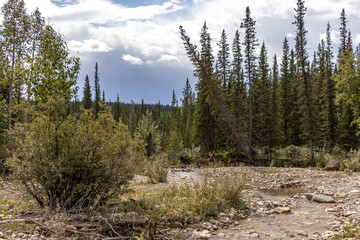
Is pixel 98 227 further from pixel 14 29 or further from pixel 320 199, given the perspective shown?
pixel 14 29

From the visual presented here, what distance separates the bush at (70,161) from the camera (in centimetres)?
634

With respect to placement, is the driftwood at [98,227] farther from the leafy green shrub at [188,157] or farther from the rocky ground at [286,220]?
the leafy green shrub at [188,157]

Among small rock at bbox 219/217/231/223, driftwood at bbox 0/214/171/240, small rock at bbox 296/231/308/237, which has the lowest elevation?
small rock at bbox 219/217/231/223

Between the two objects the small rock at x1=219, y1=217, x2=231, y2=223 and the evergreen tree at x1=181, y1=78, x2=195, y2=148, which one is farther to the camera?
the evergreen tree at x1=181, y1=78, x2=195, y2=148

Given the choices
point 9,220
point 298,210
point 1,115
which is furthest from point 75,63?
point 1,115

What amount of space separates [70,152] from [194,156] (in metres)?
24.9

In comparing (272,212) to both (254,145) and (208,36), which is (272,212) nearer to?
(254,145)

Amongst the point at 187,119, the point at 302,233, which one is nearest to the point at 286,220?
the point at 302,233

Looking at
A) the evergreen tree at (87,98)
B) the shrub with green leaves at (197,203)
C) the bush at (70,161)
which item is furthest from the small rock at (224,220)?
the evergreen tree at (87,98)

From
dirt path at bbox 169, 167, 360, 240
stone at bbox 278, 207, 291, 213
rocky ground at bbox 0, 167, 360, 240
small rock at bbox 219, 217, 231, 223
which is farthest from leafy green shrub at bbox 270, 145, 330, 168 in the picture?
small rock at bbox 219, 217, 231, 223

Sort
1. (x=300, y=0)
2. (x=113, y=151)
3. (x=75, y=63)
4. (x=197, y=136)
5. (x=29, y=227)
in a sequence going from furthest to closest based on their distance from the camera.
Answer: (x=197, y=136) → (x=300, y=0) → (x=75, y=63) → (x=113, y=151) → (x=29, y=227)

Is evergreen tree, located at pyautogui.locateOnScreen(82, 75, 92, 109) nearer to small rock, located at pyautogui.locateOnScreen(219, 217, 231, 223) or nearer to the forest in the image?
the forest

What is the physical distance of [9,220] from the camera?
5.18 meters

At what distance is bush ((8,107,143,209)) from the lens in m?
6.34
